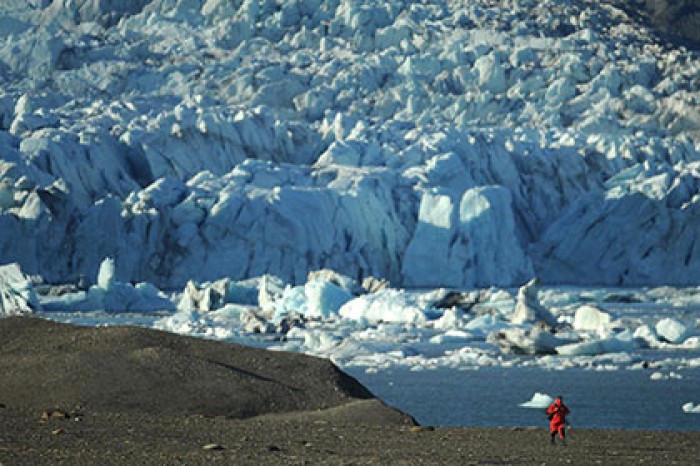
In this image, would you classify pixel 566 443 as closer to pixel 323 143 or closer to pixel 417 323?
pixel 417 323

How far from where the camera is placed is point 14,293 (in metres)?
22.9

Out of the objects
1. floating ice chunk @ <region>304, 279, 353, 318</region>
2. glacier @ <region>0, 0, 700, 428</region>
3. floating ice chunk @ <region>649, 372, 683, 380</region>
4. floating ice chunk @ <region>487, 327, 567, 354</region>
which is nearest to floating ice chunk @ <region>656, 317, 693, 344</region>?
glacier @ <region>0, 0, 700, 428</region>

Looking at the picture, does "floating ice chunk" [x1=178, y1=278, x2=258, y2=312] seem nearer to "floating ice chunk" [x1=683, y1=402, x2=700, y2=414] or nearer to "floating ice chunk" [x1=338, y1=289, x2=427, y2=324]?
"floating ice chunk" [x1=338, y1=289, x2=427, y2=324]

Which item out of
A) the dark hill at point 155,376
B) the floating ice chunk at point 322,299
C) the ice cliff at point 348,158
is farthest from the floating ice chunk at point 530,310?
the dark hill at point 155,376

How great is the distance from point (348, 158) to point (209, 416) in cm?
2682

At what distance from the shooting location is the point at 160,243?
97.6 feet

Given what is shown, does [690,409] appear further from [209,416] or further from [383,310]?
[383,310]

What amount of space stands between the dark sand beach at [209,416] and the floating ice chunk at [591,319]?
11.3 meters

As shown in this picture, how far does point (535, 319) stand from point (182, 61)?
125 feet

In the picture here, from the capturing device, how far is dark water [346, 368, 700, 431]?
1222 centimetres

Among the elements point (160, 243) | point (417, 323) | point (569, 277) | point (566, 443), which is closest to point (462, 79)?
point (569, 277)

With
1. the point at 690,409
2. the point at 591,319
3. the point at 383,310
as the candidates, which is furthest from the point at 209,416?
the point at 383,310

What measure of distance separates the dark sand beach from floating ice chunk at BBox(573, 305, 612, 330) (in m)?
11.3

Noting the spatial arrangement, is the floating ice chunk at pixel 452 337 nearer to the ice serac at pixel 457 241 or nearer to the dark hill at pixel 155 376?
the dark hill at pixel 155 376
